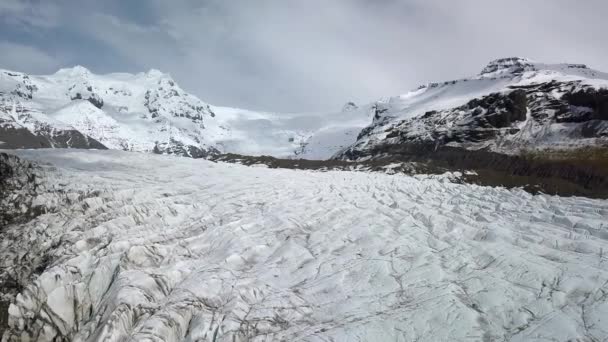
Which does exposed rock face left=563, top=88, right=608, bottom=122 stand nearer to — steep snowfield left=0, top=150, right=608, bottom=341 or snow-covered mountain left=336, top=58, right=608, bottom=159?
snow-covered mountain left=336, top=58, right=608, bottom=159

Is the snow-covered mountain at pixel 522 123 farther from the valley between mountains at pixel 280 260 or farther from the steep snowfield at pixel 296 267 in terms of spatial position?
the steep snowfield at pixel 296 267

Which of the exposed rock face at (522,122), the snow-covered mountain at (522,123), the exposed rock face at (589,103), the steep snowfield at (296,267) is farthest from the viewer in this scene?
the exposed rock face at (589,103)

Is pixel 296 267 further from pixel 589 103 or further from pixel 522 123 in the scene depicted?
pixel 589 103

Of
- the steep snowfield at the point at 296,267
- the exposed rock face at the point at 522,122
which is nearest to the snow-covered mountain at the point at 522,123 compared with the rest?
the exposed rock face at the point at 522,122

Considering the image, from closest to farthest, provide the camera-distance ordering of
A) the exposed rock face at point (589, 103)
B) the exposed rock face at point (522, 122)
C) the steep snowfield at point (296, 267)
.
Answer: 1. the steep snowfield at point (296, 267)
2. the exposed rock face at point (522, 122)
3. the exposed rock face at point (589, 103)

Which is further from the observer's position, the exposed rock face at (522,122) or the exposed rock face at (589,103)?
the exposed rock face at (589,103)

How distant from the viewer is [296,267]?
14.1m

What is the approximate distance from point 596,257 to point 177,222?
15786 millimetres

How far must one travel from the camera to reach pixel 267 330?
10.6 metres

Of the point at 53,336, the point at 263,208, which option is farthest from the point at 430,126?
the point at 53,336

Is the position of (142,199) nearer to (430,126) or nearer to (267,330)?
(267,330)

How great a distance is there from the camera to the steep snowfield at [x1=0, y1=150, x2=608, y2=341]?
1055 cm

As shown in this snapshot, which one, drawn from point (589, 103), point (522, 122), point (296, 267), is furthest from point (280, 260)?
point (589, 103)

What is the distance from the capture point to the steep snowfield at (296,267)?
10.5 metres
